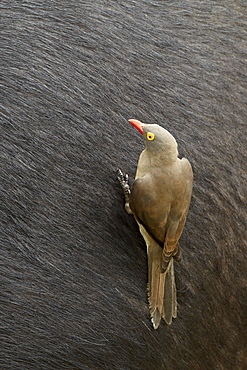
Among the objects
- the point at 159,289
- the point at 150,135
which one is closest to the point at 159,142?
the point at 150,135

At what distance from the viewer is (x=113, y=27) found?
886 mm

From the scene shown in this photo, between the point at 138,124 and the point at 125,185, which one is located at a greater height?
the point at 138,124

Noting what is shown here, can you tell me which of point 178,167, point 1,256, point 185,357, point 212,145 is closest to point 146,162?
point 178,167

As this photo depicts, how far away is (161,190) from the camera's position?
797mm

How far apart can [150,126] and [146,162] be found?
56mm

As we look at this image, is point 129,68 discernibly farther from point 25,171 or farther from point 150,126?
point 25,171

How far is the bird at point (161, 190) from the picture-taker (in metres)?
0.79

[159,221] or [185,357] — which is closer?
[159,221]

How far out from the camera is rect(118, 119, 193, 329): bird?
79cm

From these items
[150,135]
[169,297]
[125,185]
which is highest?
[150,135]

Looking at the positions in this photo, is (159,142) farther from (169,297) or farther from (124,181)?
(169,297)

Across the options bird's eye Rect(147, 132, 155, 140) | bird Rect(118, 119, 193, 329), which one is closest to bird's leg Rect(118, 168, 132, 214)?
bird Rect(118, 119, 193, 329)

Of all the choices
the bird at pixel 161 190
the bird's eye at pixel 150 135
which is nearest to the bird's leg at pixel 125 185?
the bird at pixel 161 190

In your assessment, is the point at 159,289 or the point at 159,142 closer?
the point at 159,142
